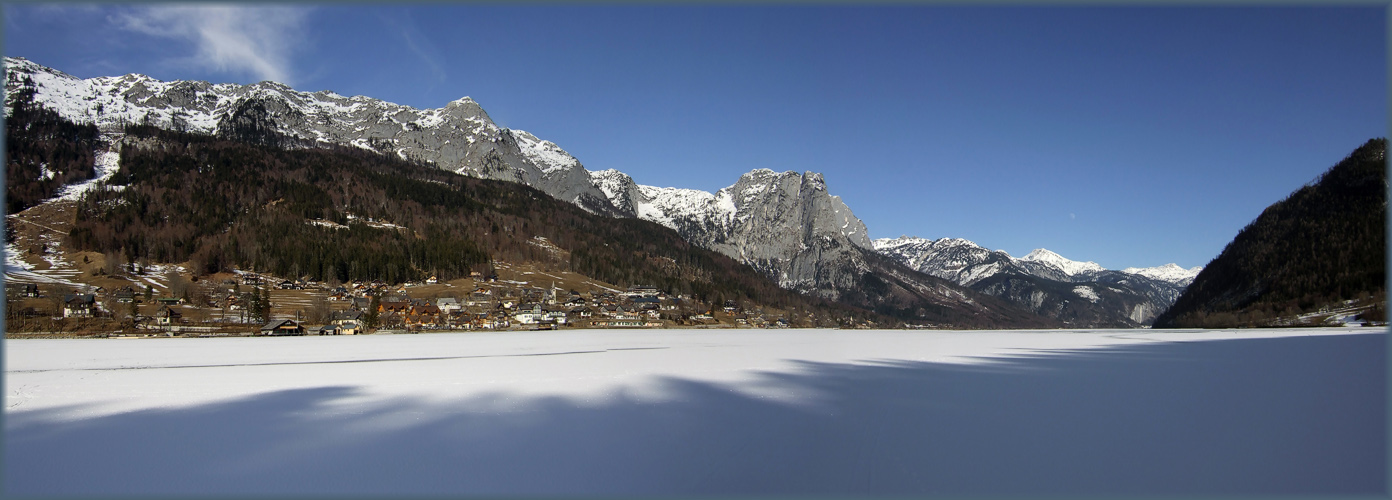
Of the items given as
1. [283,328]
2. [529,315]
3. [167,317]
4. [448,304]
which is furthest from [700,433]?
[448,304]

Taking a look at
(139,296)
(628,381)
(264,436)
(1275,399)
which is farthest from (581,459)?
(139,296)

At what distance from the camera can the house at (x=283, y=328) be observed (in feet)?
229

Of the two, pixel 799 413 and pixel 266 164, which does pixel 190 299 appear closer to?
pixel 266 164

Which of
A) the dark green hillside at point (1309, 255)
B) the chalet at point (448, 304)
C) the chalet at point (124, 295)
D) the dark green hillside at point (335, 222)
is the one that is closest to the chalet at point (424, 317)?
the chalet at point (448, 304)

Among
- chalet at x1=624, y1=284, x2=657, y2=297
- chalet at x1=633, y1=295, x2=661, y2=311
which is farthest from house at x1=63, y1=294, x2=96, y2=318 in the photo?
chalet at x1=624, y1=284, x2=657, y2=297

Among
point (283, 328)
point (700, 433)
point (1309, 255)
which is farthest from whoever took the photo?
point (1309, 255)

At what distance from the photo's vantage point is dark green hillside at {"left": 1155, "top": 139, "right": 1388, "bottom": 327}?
86125 mm

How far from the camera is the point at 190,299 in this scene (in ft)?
277

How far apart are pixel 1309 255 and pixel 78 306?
166 metres

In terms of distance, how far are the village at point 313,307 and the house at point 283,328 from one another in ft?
0.33

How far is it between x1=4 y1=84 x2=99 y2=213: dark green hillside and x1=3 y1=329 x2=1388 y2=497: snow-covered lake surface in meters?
159

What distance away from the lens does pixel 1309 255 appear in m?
96.3

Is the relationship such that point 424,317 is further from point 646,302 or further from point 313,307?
point 646,302

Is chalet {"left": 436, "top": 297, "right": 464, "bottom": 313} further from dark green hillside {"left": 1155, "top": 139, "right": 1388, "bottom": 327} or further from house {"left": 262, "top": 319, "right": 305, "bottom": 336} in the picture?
dark green hillside {"left": 1155, "top": 139, "right": 1388, "bottom": 327}
